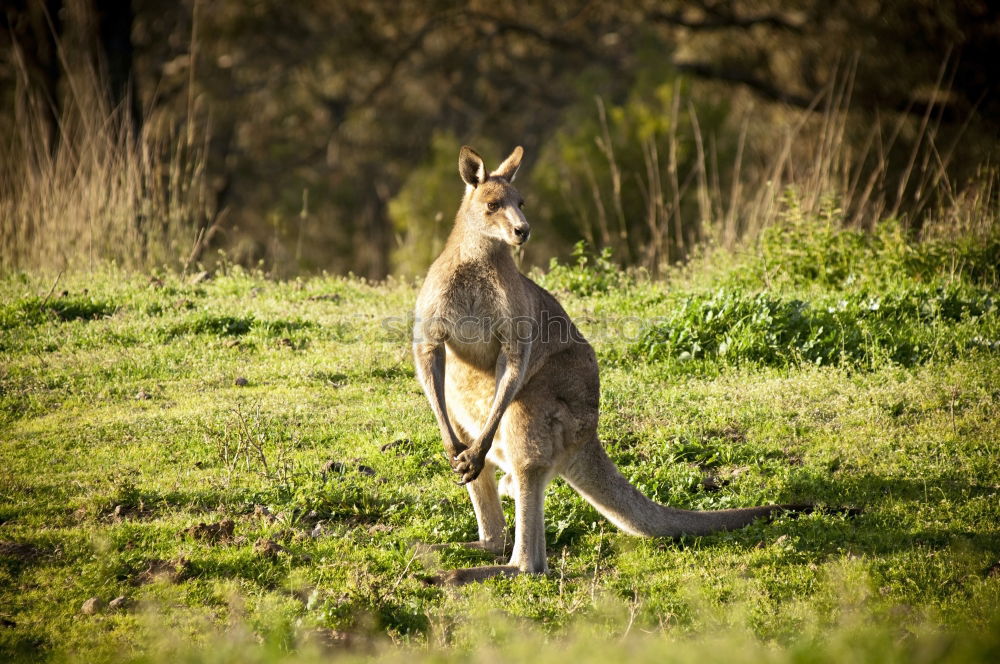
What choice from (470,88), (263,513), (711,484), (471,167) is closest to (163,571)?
(263,513)

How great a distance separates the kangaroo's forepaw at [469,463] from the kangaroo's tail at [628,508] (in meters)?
0.42

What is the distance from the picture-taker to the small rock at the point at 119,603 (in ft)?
13.6

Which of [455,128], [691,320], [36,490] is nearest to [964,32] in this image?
[455,128]

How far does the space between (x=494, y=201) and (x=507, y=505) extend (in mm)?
1640

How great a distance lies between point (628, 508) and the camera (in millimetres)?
4785

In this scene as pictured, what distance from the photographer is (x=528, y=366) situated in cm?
477

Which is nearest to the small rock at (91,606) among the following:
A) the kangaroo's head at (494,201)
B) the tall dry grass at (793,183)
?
the kangaroo's head at (494,201)

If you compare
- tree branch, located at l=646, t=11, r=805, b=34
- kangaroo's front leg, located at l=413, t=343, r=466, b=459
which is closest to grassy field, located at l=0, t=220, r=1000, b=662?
kangaroo's front leg, located at l=413, t=343, r=466, b=459

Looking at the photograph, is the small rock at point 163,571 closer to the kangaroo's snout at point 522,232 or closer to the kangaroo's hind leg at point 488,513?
the kangaroo's hind leg at point 488,513

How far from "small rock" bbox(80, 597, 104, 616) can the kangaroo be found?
1.50 metres

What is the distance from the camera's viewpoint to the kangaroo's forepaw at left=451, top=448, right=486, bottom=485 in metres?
4.61

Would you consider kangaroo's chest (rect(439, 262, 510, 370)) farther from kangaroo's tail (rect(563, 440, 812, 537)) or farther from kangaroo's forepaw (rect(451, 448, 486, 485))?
kangaroo's tail (rect(563, 440, 812, 537))

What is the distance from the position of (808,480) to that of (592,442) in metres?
1.44

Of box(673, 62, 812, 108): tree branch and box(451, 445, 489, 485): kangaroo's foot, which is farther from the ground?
box(673, 62, 812, 108): tree branch
